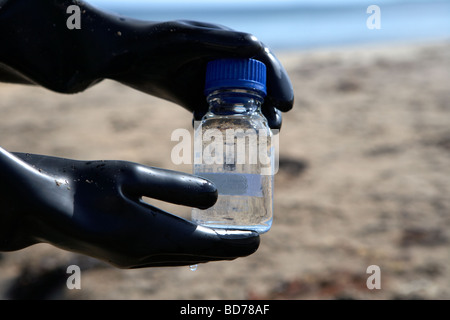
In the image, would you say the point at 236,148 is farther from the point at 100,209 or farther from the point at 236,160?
the point at 100,209

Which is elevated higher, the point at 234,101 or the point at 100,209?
the point at 234,101

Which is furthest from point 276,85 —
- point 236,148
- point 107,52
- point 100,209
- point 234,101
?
point 100,209

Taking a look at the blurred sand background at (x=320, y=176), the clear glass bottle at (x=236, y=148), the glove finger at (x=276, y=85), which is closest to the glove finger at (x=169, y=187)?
the clear glass bottle at (x=236, y=148)

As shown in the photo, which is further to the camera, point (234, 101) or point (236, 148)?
point (236, 148)

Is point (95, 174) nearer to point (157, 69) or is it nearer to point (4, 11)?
point (157, 69)

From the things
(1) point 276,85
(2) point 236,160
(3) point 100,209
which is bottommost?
(3) point 100,209

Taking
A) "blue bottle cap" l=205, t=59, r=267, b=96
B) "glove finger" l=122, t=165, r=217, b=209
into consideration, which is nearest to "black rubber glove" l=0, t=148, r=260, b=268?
"glove finger" l=122, t=165, r=217, b=209

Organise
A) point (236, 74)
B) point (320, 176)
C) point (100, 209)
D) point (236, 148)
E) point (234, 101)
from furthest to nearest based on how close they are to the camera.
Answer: point (320, 176) < point (236, 148) < point (234, 101) < point (236, 74) < point (100, 209)
